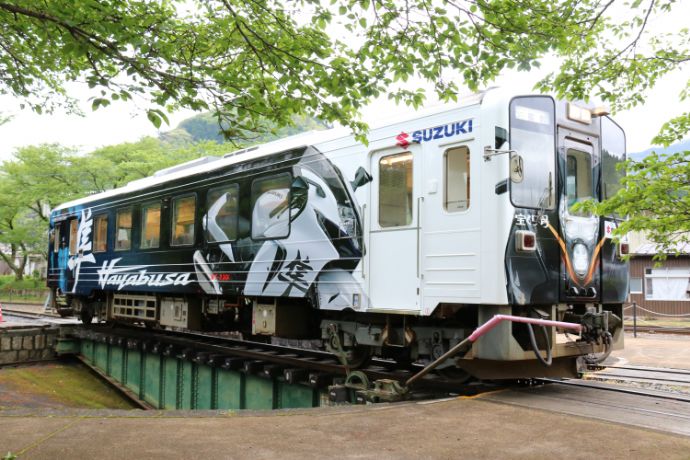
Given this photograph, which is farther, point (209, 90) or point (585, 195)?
point (585, 195)

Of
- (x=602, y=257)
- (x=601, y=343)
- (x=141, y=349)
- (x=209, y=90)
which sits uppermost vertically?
(x=209, y=90)

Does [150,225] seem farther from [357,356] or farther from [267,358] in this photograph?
[357,356]

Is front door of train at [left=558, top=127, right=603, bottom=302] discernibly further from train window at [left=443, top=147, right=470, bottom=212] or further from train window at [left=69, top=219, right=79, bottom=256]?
train window at [left=69, top=219, right=79, bottom=256]

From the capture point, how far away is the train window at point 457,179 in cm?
655

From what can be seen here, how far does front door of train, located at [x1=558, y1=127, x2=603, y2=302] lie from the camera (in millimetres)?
6770

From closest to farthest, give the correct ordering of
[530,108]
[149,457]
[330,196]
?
[149,457] → [530,108] → [330,196]

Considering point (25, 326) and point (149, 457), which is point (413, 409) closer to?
point (149, 457)

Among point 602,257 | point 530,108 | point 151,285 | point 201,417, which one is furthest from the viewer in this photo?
point 151,285

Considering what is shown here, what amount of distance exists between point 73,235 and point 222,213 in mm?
7259

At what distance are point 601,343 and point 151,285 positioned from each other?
26.5ft


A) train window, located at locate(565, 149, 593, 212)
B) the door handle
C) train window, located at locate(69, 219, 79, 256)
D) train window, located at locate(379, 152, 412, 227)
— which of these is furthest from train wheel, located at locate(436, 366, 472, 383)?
train window, located at locate(69, 219, 79, 256)

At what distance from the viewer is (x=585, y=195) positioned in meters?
7.27

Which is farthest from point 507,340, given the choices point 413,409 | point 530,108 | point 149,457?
point 149,457

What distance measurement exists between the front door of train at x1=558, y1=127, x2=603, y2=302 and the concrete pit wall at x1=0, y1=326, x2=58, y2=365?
14161mm
